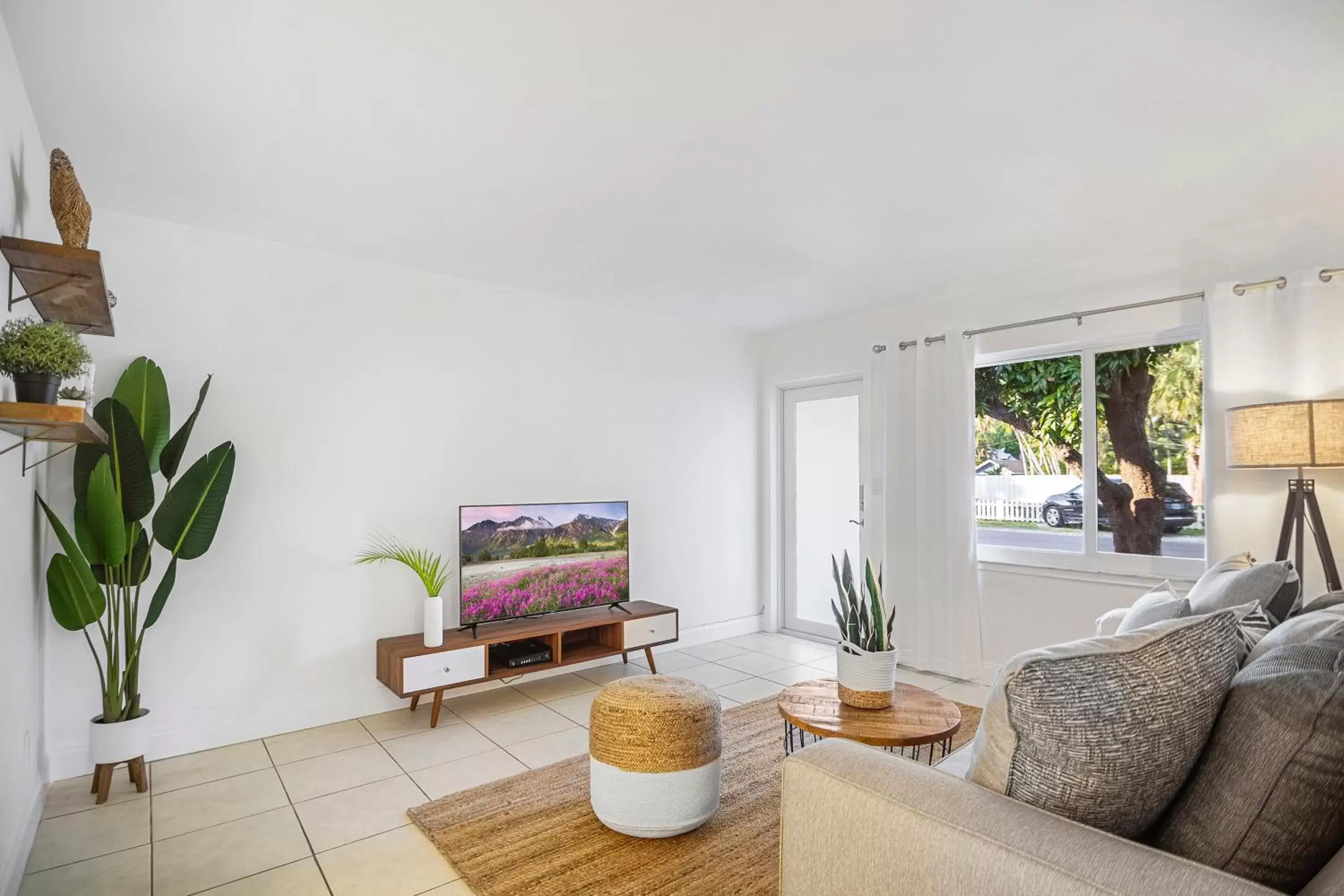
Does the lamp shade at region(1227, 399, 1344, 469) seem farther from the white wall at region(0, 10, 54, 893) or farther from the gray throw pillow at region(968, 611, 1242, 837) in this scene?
the white wall at region(0, 10, 54, 893)

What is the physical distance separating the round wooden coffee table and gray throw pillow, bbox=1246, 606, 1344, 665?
1007 millimetres

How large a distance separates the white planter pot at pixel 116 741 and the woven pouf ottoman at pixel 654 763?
1853 millimetres

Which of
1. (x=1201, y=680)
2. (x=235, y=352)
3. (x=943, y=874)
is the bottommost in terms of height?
(x=943, y=874)

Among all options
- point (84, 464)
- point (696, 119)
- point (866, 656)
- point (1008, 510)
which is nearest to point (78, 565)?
point (84, 464)

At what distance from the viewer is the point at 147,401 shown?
295 cm

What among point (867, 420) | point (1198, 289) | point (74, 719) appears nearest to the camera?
point (74, 719)

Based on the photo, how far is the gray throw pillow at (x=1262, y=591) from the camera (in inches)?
84.4

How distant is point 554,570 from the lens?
4.21 metres

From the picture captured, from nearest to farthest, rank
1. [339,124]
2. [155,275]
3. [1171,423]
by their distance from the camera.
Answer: [339,124]
[155,275]
[1171,423]

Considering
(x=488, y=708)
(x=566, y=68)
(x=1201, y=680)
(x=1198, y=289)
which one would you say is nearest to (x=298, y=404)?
(x=488, y=708)

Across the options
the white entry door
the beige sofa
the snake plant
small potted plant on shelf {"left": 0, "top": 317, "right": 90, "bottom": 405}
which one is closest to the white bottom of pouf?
the snake plant

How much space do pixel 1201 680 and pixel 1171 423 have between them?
325cm

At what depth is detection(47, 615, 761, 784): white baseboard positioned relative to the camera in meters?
2.97

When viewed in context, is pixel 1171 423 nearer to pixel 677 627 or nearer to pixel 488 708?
pixel 677 627
